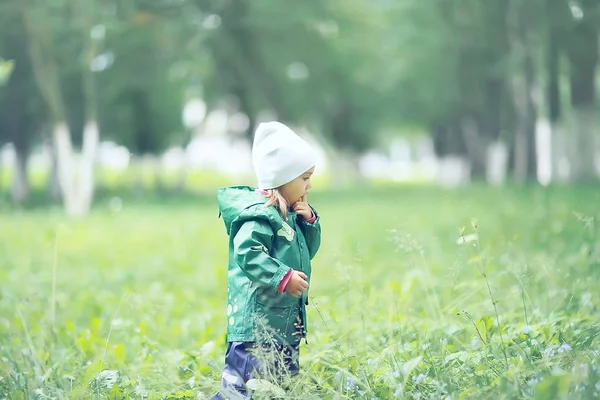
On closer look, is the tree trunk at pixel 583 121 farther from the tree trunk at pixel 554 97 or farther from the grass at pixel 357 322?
the grass at pixel 357 322

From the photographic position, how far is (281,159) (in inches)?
132

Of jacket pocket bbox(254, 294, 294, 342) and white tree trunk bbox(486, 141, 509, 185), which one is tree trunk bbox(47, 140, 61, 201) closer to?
white tree trunk bbox(486, 141, 509, 185)

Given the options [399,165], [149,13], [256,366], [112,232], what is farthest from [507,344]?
[399,165]

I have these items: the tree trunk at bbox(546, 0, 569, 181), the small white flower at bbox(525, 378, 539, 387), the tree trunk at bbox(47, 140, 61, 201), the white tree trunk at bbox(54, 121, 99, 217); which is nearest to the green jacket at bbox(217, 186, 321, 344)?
the small white flower at bbox(525, 378, 539, 387)

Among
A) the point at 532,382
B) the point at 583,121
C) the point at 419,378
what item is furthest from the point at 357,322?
the point at 583,121

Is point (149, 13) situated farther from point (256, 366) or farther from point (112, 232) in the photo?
point (256, 366)

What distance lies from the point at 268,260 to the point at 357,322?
1655mm

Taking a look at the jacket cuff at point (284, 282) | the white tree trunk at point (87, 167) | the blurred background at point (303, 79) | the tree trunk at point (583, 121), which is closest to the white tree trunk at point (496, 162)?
the blurred background at point (303, 79)

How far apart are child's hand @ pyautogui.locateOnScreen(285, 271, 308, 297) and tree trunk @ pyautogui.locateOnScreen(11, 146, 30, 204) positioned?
88.5ft

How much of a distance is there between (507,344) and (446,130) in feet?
110

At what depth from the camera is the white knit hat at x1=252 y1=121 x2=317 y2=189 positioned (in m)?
3.35

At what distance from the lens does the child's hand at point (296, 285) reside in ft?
10.4

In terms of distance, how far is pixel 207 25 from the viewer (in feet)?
73.2

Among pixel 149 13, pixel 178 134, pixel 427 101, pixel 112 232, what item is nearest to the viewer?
pixel 112 232
